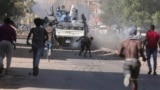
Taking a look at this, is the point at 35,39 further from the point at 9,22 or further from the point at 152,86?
the point at 152,86

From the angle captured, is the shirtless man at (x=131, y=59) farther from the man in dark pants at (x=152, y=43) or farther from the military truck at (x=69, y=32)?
the military truck at (x=69, y=32)

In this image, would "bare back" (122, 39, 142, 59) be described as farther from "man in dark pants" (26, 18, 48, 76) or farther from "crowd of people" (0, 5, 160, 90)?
"man in dark pants" (26, 18, 48, 76)

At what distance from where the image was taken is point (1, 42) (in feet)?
58.5

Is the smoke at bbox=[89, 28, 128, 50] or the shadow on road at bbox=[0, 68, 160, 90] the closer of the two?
the shadow on road at bbox=[0, 68, 160, 90]

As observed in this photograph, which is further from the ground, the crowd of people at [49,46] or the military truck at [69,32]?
the crowd of people at [49,46]

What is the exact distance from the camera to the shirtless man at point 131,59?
41.5 ft

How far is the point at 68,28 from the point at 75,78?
28.1 m

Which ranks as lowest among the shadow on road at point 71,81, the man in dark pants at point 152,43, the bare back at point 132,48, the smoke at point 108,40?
the smoke at point 108,40

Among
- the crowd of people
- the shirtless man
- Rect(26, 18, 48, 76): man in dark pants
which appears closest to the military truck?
the crowd of people

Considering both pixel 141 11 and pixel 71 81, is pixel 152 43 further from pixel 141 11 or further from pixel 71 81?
pixel 141 11

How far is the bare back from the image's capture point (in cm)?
1277

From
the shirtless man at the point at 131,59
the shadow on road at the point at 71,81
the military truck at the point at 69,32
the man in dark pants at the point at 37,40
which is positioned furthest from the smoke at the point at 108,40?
the shirtless man at the point at 131,59

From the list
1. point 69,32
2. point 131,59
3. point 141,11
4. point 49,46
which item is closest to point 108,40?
point 141,11

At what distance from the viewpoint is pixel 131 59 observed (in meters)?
12.7
